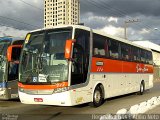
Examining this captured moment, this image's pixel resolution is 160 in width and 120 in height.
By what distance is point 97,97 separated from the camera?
551 inches

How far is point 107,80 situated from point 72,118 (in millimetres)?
4607

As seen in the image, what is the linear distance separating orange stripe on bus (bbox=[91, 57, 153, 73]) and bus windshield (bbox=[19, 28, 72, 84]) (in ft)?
6.76

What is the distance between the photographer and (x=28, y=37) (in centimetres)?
1309

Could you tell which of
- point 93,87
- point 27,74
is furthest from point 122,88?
point 27,74

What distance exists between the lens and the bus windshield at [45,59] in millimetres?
11703

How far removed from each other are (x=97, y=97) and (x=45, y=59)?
10.6 feet

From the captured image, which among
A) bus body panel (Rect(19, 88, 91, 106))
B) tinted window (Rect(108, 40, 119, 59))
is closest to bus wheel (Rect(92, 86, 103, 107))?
bus body panel (Rect(19, 88, 91, 106))

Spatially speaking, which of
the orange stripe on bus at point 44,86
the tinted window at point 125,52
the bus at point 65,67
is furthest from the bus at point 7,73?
the tinted window at point 125,52

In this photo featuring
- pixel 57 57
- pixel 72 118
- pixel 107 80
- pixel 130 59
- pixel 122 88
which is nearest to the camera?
pixel 72 118

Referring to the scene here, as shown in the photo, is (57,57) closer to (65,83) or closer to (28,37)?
(65,83)

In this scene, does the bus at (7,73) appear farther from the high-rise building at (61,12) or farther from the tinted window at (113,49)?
the high-rise building at (61,12)

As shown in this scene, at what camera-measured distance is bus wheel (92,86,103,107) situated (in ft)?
45.0

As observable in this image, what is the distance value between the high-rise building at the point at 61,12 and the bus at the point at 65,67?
21328 millimetres

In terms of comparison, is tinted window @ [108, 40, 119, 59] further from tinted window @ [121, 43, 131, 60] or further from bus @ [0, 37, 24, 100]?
bus @ [0, 37, 24, 100]
